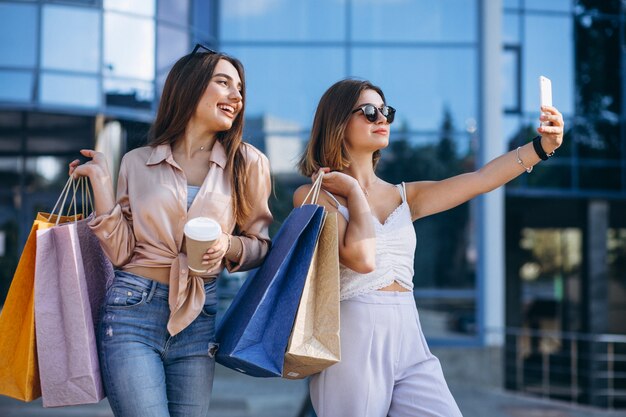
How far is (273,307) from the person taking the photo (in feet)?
10.7

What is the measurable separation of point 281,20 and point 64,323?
11022 millimetres

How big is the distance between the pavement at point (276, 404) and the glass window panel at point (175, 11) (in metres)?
5.06

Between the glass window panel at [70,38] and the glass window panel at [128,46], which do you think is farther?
the glass window panel at [128,46]

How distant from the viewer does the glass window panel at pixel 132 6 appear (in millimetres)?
12500

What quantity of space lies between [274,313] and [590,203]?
1420 cm

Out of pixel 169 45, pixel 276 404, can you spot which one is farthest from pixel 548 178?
pixel 276 404

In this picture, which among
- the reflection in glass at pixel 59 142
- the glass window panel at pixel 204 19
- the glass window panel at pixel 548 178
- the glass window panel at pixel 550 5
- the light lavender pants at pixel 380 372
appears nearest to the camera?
the light lavender pants at pixel 380 372

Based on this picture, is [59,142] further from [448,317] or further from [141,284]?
[141,284]

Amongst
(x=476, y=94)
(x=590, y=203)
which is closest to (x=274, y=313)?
(x=476, y=94)

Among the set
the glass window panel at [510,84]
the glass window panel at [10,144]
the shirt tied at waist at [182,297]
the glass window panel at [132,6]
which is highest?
the glass window panel at [132,6]

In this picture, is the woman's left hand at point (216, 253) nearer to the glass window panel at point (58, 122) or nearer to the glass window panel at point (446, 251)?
the glass window panel at point (58, 122)

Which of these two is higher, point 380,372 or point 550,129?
point 550,129

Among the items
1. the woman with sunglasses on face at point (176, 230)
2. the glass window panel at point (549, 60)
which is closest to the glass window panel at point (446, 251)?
the glass window panel at point (549, 60)

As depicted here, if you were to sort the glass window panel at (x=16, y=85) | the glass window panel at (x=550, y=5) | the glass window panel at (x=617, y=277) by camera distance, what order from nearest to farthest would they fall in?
the glass window panel at (x=16, y=85) → the glass window panel at (x=550, y=5) → the glass window panel at (x=617, y=277)
